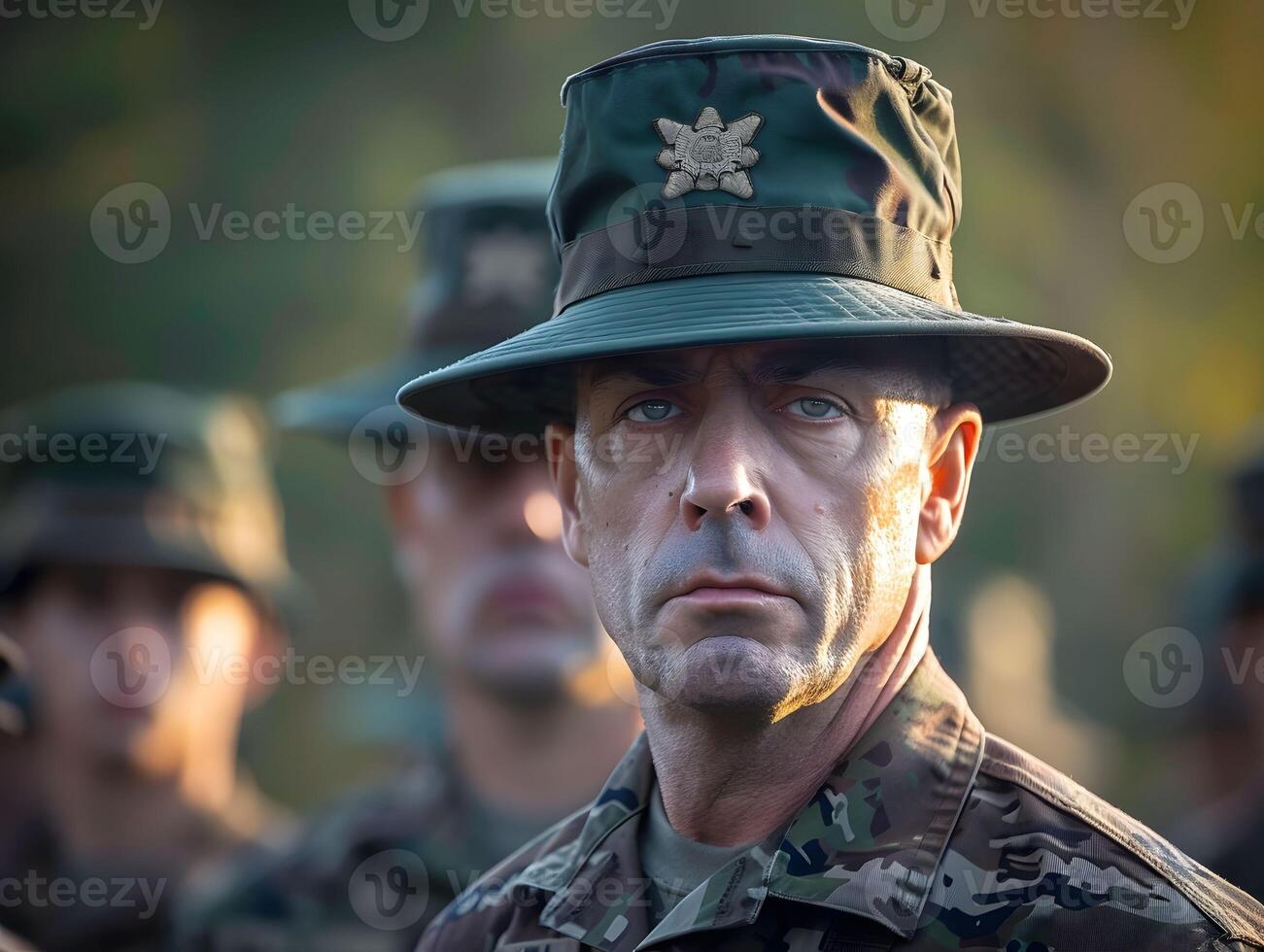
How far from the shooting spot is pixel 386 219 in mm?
19922

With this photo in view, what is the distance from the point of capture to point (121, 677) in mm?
8516

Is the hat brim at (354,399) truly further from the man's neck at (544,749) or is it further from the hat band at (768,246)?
the hat band at (768,246)

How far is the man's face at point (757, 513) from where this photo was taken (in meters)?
3.02

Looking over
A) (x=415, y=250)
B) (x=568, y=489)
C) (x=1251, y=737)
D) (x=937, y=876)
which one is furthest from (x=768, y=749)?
(x=415, y=250)

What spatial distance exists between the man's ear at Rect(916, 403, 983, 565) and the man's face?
2cm

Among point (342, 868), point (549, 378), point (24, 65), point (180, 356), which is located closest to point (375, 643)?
point (180, 356)

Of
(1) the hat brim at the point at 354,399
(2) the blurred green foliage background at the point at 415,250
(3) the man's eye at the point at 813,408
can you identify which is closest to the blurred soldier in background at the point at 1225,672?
(1) the hat brim at the point at 354,399

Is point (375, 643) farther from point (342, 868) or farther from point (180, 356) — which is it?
point (342, 868)

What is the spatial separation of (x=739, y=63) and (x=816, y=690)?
1192 millimetres

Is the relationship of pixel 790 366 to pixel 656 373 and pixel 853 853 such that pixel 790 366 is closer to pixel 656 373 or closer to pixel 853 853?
pixel 656 373

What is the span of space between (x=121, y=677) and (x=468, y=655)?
2208 mm

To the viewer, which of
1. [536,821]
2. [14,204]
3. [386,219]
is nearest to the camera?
[536,821]

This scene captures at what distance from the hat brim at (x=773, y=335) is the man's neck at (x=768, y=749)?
534 millimetres

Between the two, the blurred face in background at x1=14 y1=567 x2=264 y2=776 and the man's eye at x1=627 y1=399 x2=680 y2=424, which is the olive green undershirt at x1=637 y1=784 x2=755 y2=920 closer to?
the man's eye at x1=627 y1=399 x2=680 y2=424
